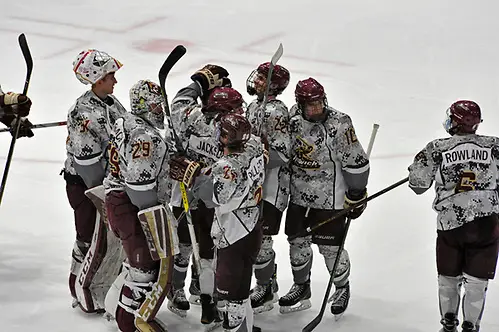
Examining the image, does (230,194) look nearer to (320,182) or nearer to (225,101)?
(225,101)

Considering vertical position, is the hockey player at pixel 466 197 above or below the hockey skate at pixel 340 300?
above

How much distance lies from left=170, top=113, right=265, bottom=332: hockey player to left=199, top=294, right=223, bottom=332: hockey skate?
0.43 m

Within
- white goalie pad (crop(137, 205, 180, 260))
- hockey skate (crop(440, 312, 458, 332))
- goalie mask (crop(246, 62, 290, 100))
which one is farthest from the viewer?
goalie mask (crop(246, 62, 290, 100))

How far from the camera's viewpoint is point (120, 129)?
12.5 feet

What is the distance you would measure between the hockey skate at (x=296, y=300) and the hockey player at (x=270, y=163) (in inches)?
2.5

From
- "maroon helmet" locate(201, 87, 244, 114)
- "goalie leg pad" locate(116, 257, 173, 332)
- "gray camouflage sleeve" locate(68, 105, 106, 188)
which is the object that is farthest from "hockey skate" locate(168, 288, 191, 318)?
"maroon helmet" locate(201, 87, 244, 114)

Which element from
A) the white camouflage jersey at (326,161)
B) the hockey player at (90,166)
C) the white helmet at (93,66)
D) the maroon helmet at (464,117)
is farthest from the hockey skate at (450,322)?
the white helmet at (93,66)

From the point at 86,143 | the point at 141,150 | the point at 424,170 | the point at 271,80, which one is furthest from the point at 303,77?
the point at 141,150

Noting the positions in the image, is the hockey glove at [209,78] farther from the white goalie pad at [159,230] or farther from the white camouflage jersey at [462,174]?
the white camouflage jersey at [462,174]

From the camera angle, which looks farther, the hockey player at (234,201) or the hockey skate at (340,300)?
the hockey skate at (340,300)

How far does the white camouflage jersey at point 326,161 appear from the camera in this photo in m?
4.15

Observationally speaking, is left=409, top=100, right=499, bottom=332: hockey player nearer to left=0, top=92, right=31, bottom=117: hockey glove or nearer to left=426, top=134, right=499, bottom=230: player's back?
left=426, top=134, right=499, bottom=230: player's back

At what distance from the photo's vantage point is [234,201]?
3.67 m

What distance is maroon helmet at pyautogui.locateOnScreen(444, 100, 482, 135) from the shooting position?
3.82 m
